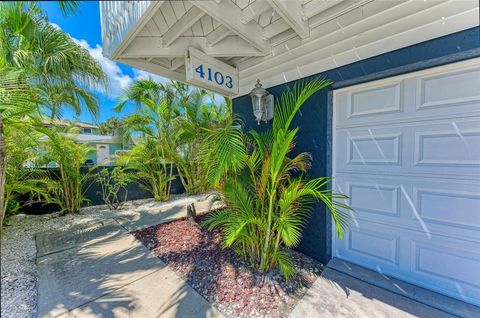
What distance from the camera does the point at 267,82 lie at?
3023 mm

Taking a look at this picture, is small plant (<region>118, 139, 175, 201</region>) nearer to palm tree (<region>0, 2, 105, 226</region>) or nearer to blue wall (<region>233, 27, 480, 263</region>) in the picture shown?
palm tree (<region>0, 2, 105, 226</region>)

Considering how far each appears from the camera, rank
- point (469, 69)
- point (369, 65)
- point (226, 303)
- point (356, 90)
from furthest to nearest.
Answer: point (356, 90), point (369, 65), point (226, 303), point (469, 69)

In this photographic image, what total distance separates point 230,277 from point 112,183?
463 centimetres

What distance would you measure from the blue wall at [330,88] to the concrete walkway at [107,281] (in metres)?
1.53

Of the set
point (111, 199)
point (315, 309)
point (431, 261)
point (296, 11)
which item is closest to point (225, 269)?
point (315, 309)

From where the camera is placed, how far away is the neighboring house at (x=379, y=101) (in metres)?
1.77

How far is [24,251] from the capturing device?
2.85 metres

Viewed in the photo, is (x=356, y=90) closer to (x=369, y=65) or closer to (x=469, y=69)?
(x=369, y=65)

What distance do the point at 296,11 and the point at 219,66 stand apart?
1.24 meters

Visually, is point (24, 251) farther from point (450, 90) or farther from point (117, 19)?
point (450, 90)

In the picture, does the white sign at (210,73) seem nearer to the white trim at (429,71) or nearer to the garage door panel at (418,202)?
the white trim at (429,71)

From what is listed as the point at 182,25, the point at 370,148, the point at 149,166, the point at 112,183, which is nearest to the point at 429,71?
the point at 370,148

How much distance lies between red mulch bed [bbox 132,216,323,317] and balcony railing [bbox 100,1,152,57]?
2.71 metres

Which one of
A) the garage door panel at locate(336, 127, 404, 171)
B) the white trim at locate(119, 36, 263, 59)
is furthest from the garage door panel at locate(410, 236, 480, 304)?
the white trim at locate(119, 36, 263, 59)
